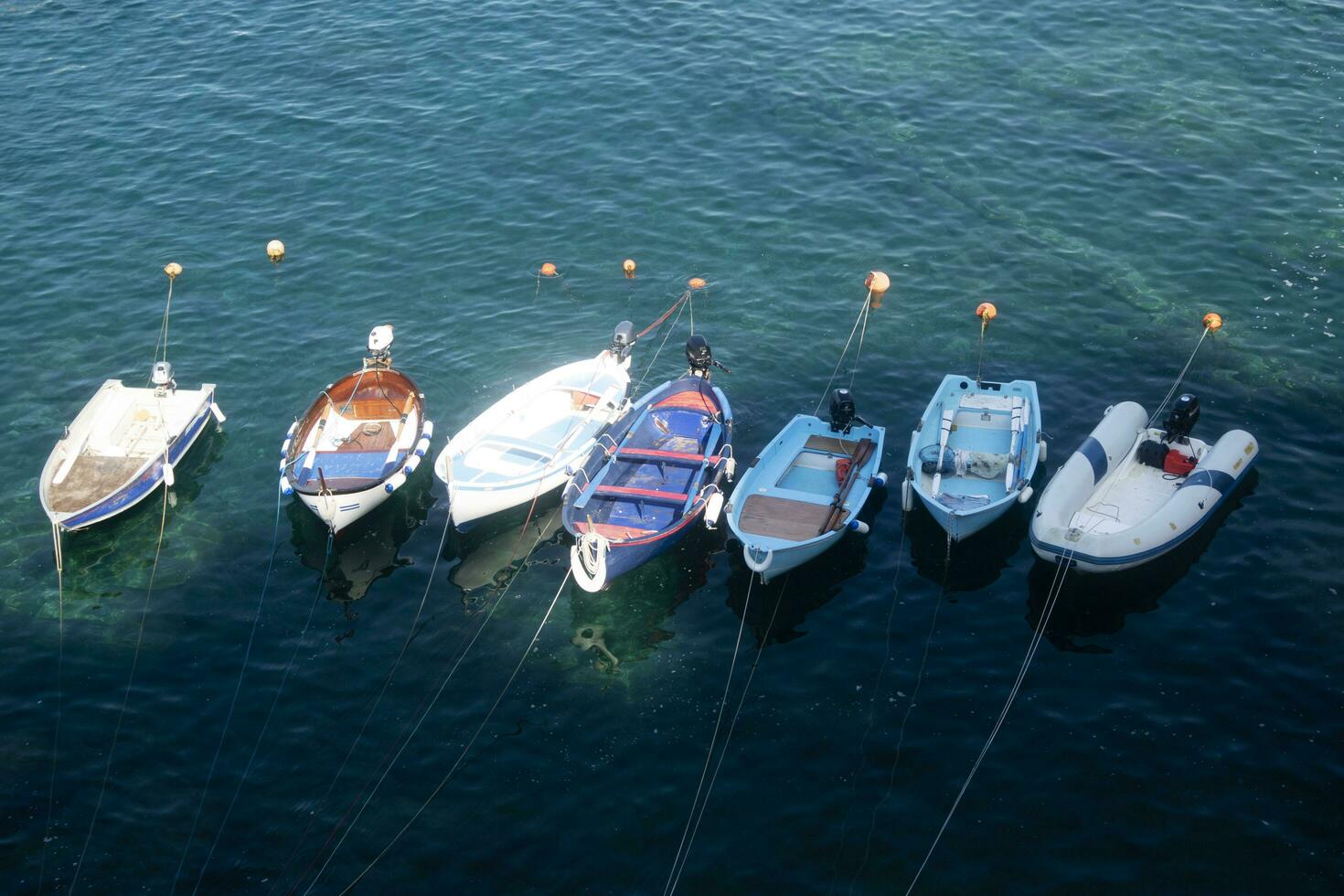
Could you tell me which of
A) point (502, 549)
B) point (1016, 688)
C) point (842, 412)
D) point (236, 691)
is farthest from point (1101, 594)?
point (236, 691)

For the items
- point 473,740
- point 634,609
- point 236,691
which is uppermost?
point 634,609

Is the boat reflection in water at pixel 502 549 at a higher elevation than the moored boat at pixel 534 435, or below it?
below

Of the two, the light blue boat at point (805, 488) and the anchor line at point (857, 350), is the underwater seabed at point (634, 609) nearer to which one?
the light blue boat at point (805, 488)

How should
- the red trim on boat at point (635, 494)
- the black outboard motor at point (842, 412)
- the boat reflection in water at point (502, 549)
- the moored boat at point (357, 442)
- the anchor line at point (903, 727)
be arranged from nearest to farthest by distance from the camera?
the anchor line at point (903, 727), the boat reflection in water at point (502, 549), the red trim on boat at point (635, 494), the moored boat at point (357, 442), the black outboard motor at point (842, 412)

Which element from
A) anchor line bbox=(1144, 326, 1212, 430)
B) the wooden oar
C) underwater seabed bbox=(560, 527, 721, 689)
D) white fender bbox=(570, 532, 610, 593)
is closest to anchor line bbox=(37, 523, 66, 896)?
underwater seabed bbox=(560, 527, 721, 689)

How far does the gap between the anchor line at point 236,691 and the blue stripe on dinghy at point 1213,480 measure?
82.4 feet

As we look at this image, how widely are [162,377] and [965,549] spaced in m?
25.3

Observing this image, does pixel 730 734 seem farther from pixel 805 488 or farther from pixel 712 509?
pixel 805 488

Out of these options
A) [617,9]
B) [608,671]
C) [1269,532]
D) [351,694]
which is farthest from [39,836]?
[617,9]

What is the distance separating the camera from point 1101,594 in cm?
3011

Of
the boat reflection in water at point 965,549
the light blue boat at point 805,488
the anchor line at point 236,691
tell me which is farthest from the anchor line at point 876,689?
the anchor line at point 236,691

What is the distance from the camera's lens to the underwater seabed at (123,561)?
100ft

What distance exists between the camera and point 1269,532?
3161 centimetres

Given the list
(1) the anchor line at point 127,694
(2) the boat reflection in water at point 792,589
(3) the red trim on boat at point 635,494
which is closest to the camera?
(1) the anchor line at point 127,694
